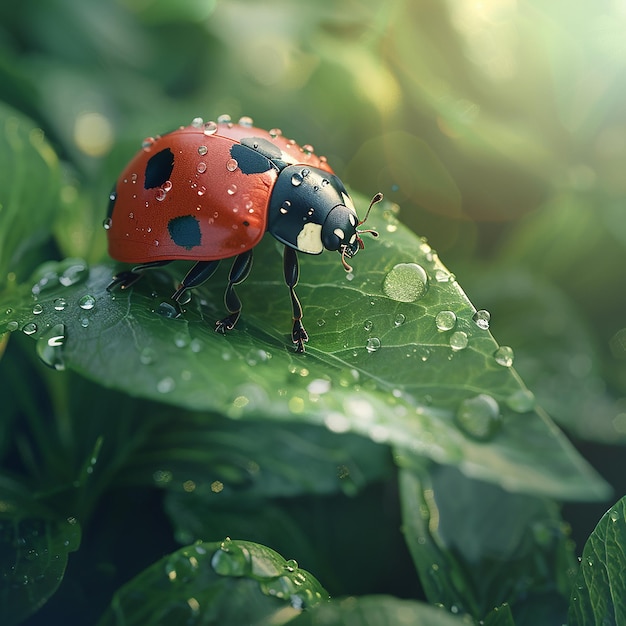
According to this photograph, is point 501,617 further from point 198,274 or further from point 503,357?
point 198,274

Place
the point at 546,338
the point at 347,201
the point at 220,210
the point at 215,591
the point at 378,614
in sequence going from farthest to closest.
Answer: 1. the point at 546,338
2. the point at 347,201
3. the point at 220,210
4. the point at 215,591
5. the point at 378,614

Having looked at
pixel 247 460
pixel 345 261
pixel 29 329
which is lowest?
pixel 247 460

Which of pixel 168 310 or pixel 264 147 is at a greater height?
pixel 264 147

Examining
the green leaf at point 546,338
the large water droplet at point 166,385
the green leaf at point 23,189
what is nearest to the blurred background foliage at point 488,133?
the green leaf at point 546,338

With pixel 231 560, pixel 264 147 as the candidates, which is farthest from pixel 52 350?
pixel 264 147

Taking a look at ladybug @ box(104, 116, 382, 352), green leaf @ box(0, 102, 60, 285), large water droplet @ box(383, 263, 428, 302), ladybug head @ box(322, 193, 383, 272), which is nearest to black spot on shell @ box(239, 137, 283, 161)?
ladybug @ box(104, 116, 382, 352)

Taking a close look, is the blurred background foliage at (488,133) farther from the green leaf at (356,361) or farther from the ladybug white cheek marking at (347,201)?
the green leaf at (356,361)

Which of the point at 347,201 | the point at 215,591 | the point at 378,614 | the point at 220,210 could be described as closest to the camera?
the point at 378,614

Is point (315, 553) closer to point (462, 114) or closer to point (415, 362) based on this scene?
point (415, 362)
